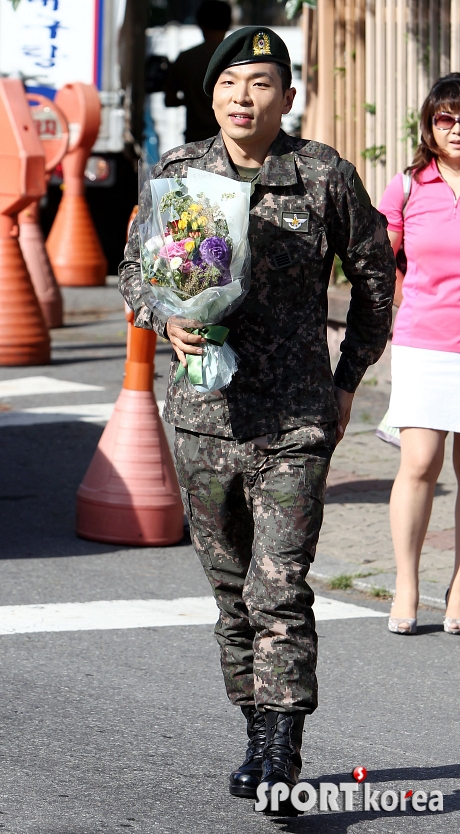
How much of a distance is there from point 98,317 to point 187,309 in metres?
11.2

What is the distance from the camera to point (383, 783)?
4090 millimetres

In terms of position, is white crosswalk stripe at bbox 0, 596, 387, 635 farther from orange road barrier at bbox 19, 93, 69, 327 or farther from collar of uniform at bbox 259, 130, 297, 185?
orange road barrier at bbox 19, 93, 69, 327

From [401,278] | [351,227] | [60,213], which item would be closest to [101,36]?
[60,213]

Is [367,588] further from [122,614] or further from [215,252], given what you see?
[215,252]

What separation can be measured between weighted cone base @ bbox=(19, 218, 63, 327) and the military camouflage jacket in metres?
9.53

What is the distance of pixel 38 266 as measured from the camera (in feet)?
43.7

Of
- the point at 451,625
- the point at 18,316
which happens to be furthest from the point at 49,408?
the point at 451,625

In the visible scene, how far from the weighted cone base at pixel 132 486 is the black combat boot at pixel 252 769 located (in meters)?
3.01

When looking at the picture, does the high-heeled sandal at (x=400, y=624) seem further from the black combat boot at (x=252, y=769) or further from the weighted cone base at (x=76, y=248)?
the weighted cone base at (x=76, y=248)

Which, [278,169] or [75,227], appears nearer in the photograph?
[278,169]

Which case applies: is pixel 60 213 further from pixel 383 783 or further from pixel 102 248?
pixel 383 783

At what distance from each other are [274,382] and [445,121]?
2.14m

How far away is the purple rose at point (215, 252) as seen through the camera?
3541 millimetres

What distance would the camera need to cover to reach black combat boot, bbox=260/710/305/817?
3.64 meters
